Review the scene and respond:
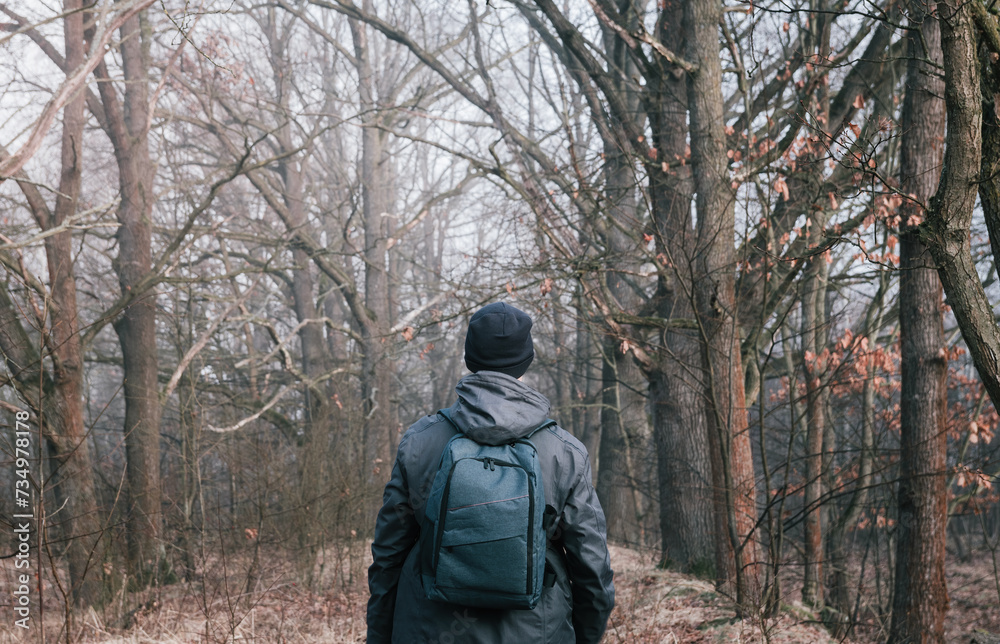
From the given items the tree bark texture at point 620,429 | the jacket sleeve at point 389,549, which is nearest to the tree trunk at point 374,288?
the tree bark texture at point 620,429

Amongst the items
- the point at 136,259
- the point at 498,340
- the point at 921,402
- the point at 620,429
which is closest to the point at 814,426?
the point at 921,402

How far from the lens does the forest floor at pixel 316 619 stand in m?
4.76

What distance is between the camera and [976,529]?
67.5 feet

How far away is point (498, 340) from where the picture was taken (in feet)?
7.68

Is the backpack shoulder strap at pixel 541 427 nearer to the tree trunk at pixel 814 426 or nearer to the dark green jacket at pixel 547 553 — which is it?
the dark green jacket at pixel 547 553

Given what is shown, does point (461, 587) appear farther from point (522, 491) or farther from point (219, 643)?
point (219, 643)

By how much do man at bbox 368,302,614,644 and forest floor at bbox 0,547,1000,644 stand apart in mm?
2041

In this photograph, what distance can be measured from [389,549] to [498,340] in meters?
0.75

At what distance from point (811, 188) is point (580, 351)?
382 inches

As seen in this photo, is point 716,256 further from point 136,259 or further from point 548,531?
point 136,259

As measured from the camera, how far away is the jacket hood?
219cm

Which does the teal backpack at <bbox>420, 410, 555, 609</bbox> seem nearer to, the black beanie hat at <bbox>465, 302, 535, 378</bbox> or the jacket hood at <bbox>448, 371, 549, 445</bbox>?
the jacket hood at <bbox>448, 371, 549, 445</bbox>

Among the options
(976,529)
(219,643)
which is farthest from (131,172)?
(976,529)

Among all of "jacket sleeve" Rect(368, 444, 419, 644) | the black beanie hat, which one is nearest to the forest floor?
"jacket sleeve" Rect(368, 444, 419, 644)
